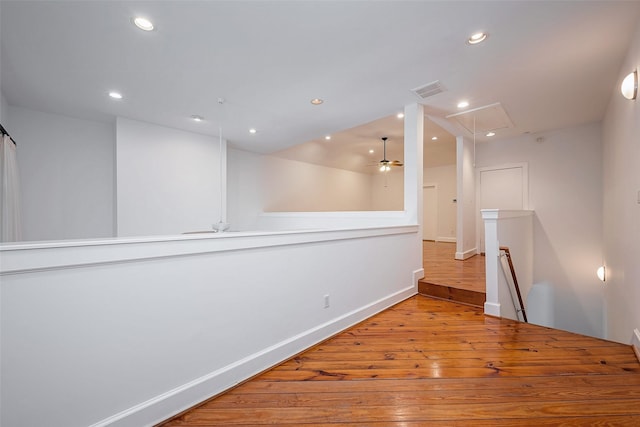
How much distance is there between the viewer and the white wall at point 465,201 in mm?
5473

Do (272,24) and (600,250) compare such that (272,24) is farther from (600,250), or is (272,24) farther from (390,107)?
(600,250)

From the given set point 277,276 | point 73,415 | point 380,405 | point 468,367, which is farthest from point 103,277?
point 468,367

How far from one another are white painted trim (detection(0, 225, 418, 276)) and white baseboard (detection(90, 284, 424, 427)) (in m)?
0.81

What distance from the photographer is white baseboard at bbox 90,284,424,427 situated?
4.68 feet

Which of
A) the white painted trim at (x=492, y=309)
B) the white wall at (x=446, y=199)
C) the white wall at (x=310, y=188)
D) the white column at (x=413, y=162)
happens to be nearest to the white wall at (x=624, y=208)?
the white painted trim at (x=492, y=309)

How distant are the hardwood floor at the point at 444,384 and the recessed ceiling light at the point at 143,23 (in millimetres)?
2921

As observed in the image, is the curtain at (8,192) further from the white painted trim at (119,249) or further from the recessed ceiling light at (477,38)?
the recessed ceiling light at (477,38)

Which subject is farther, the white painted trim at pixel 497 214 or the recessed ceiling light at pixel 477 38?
the white painted trim at pixel 497 214

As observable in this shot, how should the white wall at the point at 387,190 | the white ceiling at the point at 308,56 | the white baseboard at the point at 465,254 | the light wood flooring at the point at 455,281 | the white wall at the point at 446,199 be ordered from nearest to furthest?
the white ceiling at the point at 308,56 < the light wood flooring at the point at 455,281 < the white baseboard at the point at 465,254 < the white wall at the point at 446,199 < the white wall at the point at 387,190

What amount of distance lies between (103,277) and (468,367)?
2.48m

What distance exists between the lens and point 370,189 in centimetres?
1048

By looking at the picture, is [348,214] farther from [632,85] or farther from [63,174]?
[63,174]

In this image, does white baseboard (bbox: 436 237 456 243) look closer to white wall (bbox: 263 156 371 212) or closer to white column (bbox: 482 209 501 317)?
white wall (bbox: 263 156 371 212)

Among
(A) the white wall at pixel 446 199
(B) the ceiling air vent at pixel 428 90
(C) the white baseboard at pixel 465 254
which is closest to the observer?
(B) the ceiling air vent at pixel 428 90
